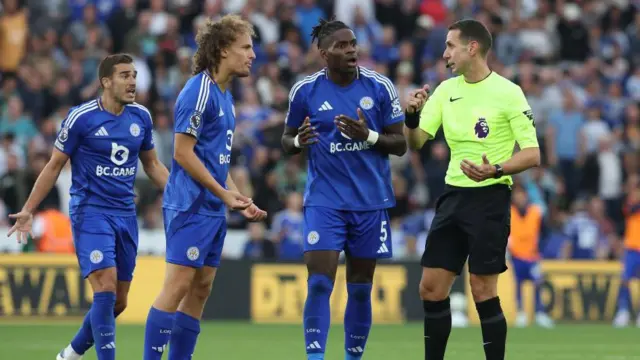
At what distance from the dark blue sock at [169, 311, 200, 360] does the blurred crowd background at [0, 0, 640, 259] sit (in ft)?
33.0

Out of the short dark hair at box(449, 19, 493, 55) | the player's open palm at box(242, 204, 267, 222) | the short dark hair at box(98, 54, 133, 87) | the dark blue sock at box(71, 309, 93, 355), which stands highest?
the short dark hair at box(449, 19, 493, 55)

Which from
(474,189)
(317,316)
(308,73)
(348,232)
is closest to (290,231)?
(308,73)

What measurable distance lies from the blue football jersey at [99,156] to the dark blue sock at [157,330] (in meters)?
1.43

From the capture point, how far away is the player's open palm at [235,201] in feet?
30.5

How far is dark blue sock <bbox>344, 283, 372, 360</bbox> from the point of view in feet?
34.5

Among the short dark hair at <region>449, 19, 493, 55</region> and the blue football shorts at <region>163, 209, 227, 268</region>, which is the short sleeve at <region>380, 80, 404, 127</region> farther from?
the blue football shorts at <region>163, 209, 227, 268</region>

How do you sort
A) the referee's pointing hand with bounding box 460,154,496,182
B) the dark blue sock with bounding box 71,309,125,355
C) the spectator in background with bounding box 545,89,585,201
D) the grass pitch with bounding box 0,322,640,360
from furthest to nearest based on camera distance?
the spectator in background with bounding box 545,89,585,201
the grass pitch with bounding box 0,322,640,360
the dark blue sock with bounding box 71,309,125,355
the referee's pointing hand with bounding box 460,154,496,182

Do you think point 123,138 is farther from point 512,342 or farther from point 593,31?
point 593,31

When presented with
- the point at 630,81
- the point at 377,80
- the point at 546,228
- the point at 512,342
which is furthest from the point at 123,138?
the point at 630,81

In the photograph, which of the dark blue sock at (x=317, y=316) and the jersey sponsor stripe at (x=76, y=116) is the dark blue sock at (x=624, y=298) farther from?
the jersey sponsor stripe at (x=76, y=116)

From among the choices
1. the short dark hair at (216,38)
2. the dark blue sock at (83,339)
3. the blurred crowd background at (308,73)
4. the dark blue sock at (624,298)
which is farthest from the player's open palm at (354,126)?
the dark blue sock at (624,298)

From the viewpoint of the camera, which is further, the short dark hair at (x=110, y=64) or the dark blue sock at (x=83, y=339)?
the dark blue sock at (x=83, y=339)

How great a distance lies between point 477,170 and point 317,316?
1.73 m

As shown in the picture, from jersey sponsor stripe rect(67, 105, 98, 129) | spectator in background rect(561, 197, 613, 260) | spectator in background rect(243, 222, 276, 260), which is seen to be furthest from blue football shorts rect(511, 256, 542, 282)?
jersey sponsor stripe rect(67, 105, 98, 129)
